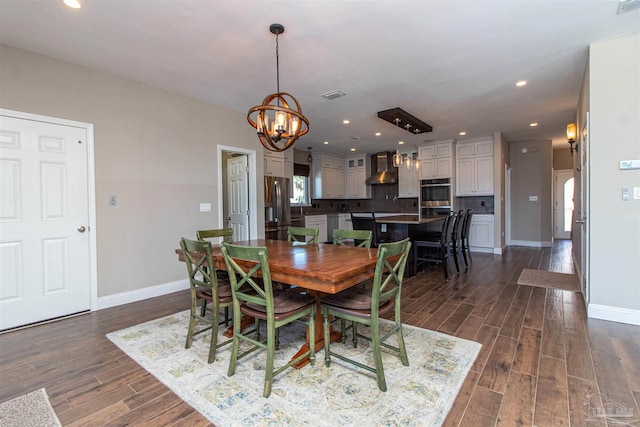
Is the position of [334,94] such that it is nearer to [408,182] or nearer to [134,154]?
[134,154]

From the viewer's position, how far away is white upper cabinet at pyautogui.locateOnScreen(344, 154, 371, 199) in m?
8.65

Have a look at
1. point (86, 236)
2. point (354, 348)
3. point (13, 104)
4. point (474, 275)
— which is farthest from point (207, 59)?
point (474, 275)

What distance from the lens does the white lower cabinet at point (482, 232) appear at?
21.6 ft

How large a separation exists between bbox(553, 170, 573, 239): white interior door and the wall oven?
4204 millimetres

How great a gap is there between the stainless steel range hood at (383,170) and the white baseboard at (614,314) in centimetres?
548

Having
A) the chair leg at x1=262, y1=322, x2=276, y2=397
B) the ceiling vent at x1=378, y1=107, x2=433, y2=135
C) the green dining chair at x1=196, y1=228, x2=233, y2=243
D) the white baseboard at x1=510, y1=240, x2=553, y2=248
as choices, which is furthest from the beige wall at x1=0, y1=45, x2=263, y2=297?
the white baseboard at x1=510, y1=240, x2=553, y2=248

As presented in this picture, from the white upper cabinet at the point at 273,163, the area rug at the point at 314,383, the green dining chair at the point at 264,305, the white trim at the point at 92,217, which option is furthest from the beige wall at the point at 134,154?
the green dining chair at the point at 264,305

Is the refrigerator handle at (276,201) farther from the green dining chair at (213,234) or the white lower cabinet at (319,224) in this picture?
the green dining chair at (213,234)

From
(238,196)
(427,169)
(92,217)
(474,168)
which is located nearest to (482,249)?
(474,168)

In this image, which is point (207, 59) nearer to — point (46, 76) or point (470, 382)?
point (46, 76)

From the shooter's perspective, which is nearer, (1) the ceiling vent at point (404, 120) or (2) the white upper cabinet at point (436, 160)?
(1) the ceiling vent at point (404, 120)

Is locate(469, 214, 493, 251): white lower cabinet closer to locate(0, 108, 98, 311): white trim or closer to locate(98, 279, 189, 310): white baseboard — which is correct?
locate(98, 279, 189, 310): white baseboard

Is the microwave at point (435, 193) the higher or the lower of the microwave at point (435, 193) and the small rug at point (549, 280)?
the higher

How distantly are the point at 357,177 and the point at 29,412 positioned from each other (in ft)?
26.0
